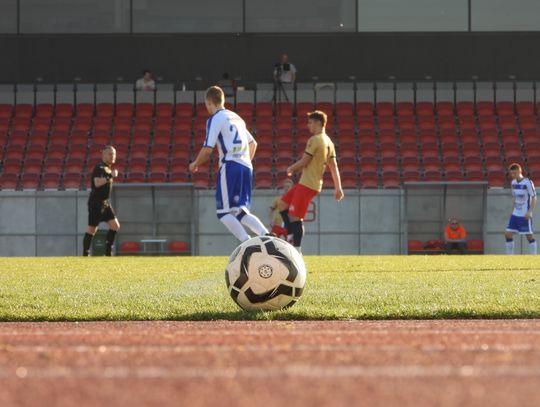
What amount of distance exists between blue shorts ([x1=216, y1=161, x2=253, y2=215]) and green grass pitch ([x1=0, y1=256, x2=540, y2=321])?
2.62 ft

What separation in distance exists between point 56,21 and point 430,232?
13.0 metres

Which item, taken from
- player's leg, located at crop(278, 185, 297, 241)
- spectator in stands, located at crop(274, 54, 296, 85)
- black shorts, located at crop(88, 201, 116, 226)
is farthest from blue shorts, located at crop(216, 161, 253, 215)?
spectator in stands, located at crop(274, 54, 296, 85)

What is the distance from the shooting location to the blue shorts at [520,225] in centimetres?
2208

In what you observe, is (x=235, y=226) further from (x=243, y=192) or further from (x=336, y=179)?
(x=336, y=179)

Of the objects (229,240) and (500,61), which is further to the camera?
(500,61)

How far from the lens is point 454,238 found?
2500 centimetres

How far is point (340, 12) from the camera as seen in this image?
100ft

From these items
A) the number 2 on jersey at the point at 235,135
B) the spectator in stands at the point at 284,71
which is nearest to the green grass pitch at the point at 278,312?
the number 2 on jersey at the point at 235,135

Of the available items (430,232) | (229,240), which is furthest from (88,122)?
(430,232)

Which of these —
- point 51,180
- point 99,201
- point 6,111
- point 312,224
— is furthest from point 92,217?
point 6,111

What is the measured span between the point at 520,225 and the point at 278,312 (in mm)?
15863

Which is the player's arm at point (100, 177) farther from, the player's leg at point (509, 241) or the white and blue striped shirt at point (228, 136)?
the player's leg at point (509, 241)

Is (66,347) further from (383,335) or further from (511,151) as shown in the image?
(511,151)

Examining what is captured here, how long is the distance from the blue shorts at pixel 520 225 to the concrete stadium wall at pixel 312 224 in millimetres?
3047
